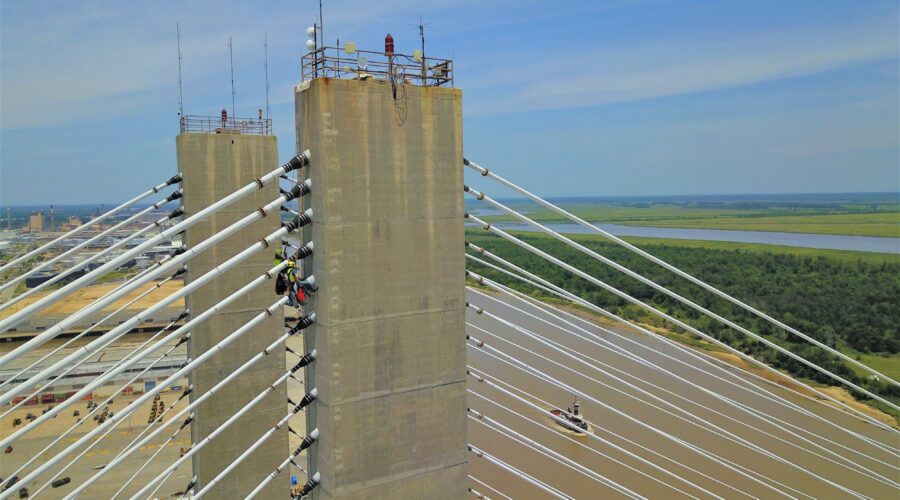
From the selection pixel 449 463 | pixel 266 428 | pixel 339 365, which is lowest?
pixel 266 428

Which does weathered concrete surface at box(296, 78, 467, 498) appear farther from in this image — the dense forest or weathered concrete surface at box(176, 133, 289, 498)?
the dense forest

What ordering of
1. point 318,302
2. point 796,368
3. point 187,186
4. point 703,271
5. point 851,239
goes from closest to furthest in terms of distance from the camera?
point 318,302 → point 187,186 → point 796,368 → point 703,271 → point 851,239

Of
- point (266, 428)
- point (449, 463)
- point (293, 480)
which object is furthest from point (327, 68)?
point (293, 480)

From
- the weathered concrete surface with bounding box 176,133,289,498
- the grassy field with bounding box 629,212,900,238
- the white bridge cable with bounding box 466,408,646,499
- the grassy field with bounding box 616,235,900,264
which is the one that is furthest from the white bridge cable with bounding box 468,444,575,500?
the grassy field with bounding box 629,212,900,238

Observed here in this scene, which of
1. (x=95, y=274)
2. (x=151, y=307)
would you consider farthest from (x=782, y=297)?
(x=95, y=274)

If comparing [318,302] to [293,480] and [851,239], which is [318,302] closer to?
[293,480]

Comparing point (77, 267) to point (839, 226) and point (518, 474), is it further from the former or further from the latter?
point (839, 226)
